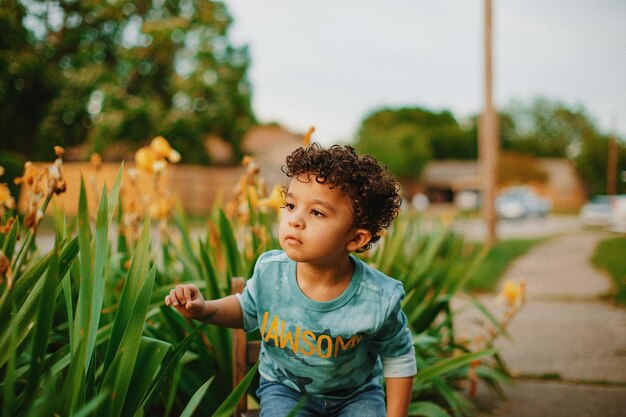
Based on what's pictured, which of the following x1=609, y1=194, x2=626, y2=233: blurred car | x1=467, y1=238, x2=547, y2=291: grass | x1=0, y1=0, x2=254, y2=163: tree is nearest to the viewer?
x1=467, y1=238, x2=547, y2=291: grass

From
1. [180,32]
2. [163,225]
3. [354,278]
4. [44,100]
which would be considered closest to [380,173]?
[354,278]

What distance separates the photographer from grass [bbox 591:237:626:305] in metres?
5.52

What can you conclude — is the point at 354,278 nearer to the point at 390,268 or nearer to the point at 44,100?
the point at 390,268

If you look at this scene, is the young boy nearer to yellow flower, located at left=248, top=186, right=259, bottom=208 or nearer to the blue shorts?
the blue shorts

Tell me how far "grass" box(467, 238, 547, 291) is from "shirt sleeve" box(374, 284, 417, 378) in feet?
11.4

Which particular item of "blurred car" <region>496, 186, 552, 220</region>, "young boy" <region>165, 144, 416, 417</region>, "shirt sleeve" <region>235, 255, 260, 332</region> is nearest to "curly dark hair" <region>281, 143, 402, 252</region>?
"young boy" <region>165, 144, 416, 417</region>

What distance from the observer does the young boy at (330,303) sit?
133cm

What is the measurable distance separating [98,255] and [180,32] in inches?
657

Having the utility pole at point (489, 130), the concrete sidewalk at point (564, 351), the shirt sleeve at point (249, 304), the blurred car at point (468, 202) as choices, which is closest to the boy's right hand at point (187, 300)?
the shirt sleeve at point (249, 304)

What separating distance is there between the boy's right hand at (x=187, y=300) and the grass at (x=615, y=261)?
5.11 meters

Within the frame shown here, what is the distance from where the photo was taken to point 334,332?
135cm

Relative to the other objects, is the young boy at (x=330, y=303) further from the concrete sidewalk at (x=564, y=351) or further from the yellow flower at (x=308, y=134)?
the concrete sidewalk at (x=564, y=351)

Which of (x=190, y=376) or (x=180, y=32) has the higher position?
(x=180, y=32)

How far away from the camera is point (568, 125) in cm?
6412
